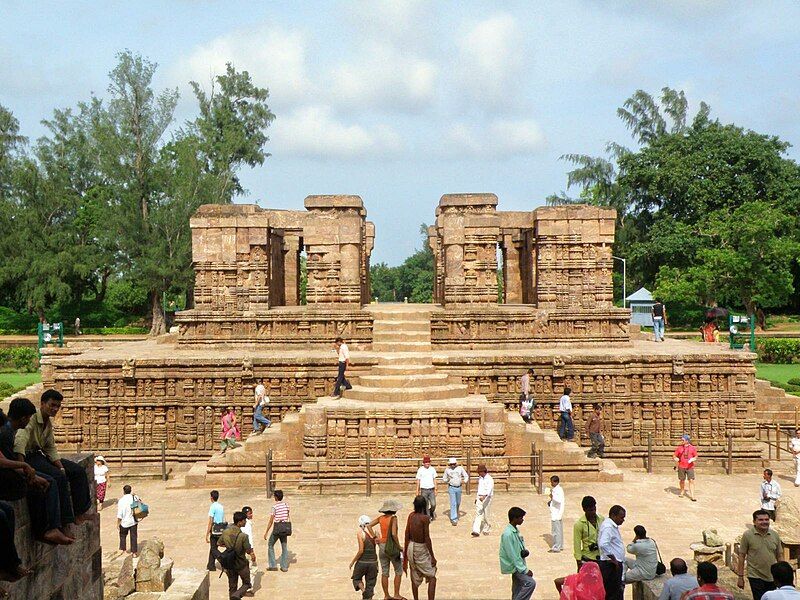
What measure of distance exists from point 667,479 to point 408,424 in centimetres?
541

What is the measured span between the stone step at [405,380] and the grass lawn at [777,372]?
13401 millimetres

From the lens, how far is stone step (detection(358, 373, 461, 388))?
13.7 m

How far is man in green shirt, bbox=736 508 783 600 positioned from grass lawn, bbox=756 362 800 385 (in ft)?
56.6

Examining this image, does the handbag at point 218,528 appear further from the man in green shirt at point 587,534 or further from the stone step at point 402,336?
the stone step at point 402,336

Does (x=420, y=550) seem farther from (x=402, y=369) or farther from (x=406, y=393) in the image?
(x=402, y=369)

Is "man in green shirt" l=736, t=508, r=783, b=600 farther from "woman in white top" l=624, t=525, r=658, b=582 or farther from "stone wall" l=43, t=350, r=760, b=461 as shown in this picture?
"stone wall" l=43, t=350, r=760, b=461

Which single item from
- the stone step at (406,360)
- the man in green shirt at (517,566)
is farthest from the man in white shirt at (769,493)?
the stone step at (406,360)

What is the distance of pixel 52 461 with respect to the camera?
15.7 feet

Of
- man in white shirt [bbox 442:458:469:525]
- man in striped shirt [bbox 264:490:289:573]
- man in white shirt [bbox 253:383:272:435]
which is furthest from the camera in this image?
man in white shirt [bbox 253:383:272:435]

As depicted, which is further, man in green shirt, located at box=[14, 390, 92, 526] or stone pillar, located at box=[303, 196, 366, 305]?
stone pillar, located at box=[303, 196, 366, 305]

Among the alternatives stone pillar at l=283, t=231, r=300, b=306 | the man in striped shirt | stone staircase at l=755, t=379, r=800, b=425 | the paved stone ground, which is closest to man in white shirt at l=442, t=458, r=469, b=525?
the paved stone ground

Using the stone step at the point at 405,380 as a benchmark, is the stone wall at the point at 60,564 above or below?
below

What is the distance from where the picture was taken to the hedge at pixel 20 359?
89.6 feet

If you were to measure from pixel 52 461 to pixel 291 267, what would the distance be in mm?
18956
